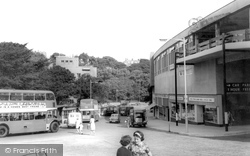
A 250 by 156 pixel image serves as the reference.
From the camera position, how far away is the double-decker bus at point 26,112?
80.0ft

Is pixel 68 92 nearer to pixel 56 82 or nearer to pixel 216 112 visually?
pixel 56 82

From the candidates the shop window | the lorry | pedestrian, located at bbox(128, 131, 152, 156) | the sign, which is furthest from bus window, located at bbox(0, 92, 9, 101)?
the shop window

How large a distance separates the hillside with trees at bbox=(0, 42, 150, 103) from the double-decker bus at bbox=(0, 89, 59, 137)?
42.7 feet

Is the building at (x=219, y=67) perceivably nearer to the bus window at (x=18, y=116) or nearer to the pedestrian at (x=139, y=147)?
the bus window at (x=18, y=116)

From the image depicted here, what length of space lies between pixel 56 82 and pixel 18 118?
32866 millimetres

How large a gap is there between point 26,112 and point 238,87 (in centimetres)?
2108

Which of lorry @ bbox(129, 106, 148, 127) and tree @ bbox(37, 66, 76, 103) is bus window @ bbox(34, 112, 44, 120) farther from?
tree @ bbox(37, 66, 76, 103)

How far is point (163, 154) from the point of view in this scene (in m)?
13.5

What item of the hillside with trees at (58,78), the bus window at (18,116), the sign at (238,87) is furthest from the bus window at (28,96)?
the sign at (238,87)

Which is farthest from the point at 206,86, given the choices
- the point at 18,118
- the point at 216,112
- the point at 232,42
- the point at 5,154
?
the point at 5,154

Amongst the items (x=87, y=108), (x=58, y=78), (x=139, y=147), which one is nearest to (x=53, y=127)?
(x=87, y=108)

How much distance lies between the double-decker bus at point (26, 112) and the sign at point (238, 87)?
18378 mm

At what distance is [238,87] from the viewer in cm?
2611

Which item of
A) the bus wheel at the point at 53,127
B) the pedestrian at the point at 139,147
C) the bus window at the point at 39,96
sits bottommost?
the bus wheel at the point at 53,127
